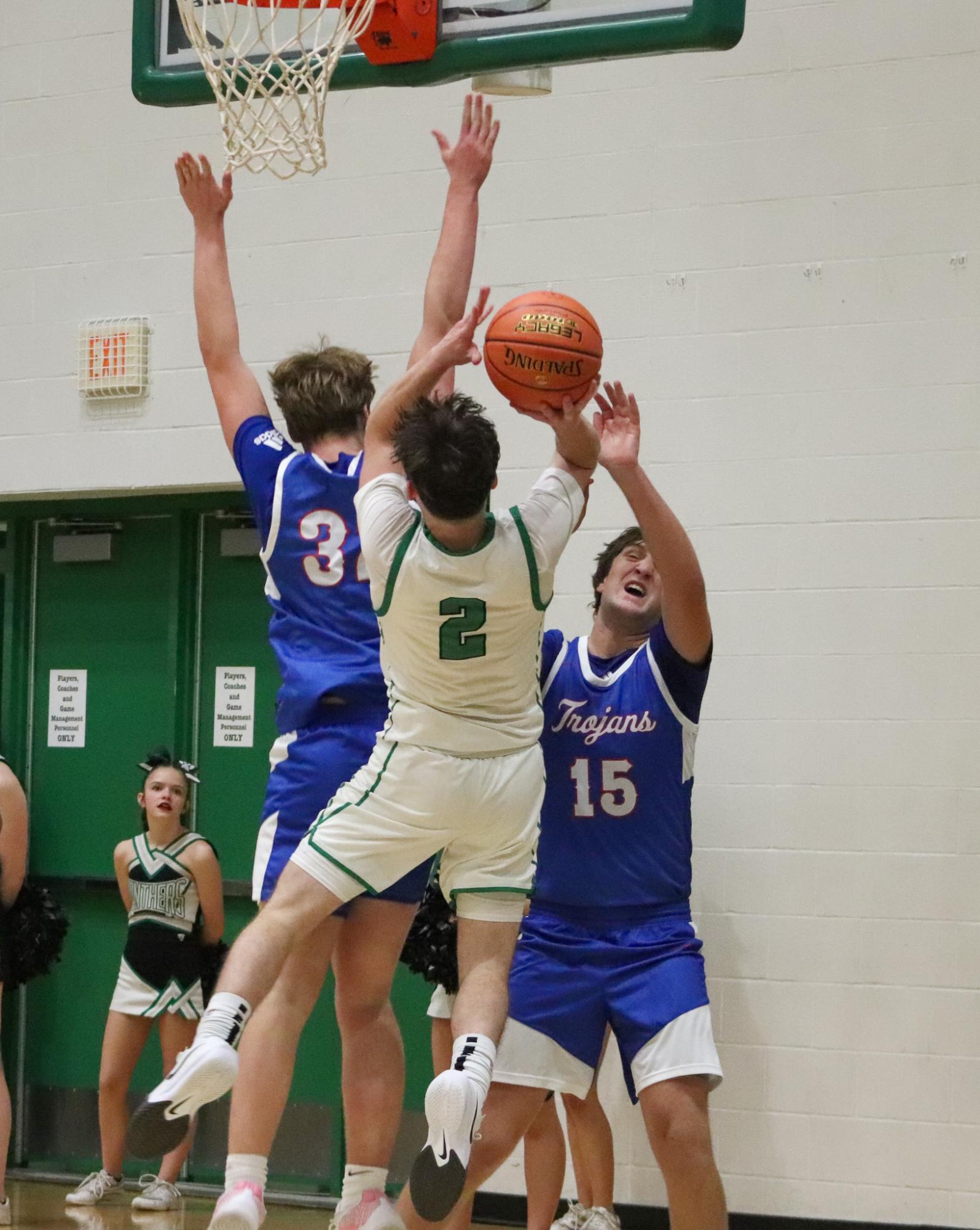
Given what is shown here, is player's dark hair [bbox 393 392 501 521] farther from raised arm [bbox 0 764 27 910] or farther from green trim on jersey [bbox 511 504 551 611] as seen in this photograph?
raised arm [bbox 0 764 27 910]

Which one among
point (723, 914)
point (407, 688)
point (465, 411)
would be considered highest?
point (465, 411)

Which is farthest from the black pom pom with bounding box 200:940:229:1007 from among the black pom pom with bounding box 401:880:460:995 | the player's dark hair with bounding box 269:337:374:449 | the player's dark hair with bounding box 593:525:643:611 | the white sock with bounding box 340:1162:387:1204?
the player's dark hair with bounding box 269:337:374:449

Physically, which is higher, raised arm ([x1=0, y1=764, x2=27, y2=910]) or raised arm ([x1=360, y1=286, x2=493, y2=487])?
raised arm ([x1=360, y1=286, x2=493, y2=487])

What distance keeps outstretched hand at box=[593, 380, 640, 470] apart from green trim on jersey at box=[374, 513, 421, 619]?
672mm

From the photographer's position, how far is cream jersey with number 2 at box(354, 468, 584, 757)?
3.82 meters

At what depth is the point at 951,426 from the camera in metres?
6.14

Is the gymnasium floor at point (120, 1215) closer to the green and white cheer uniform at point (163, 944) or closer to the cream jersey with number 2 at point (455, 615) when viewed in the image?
the green and white cheer uniform at point (163, 944)

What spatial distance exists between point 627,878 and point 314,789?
1.01 metres

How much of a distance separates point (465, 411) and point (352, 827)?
1020mm

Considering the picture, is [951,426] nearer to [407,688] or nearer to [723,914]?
[723,914]

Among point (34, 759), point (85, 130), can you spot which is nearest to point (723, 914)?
point (34, 759)

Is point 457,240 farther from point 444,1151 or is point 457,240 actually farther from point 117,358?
point 117,358

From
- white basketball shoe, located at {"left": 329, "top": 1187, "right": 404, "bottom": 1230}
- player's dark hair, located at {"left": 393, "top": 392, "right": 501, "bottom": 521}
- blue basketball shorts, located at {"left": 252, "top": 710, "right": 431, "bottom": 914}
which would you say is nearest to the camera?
player's dark hair, located at {"left": 393, "top": 392, "right": 501, "bottom": 521}

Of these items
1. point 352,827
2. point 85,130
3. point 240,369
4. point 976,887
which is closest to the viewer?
point 352,827
